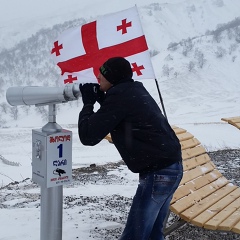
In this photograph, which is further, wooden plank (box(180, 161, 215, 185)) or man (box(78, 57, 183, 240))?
wooden plank (box(180, 161, 215, 185))

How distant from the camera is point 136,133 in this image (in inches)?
85.4

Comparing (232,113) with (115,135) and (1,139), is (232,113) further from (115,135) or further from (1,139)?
(115,135)

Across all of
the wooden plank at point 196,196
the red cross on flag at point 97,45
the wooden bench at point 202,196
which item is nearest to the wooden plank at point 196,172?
the wooden bench at point 202,196

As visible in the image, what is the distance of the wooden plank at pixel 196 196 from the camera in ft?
9.87

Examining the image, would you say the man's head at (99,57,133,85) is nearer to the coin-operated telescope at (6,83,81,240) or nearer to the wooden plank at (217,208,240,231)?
the coin-operated telescope at (6,83,81,240)

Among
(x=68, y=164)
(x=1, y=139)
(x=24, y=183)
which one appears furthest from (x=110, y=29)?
(x=1, y=139)

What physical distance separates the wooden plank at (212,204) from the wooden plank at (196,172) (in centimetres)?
23

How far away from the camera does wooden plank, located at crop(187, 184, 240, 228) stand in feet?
9.69

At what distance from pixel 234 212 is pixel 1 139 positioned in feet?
87.5

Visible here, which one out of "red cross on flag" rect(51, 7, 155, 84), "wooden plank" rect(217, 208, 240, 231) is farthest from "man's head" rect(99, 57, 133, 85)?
"wooden plank" rect(217, 208, 240, 231)

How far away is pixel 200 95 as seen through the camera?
170 ft

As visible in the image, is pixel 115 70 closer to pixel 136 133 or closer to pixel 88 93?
pixel 88 93

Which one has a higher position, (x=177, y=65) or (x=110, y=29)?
(x=177, y=65)

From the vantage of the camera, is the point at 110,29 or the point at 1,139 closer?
the point at 110,29
